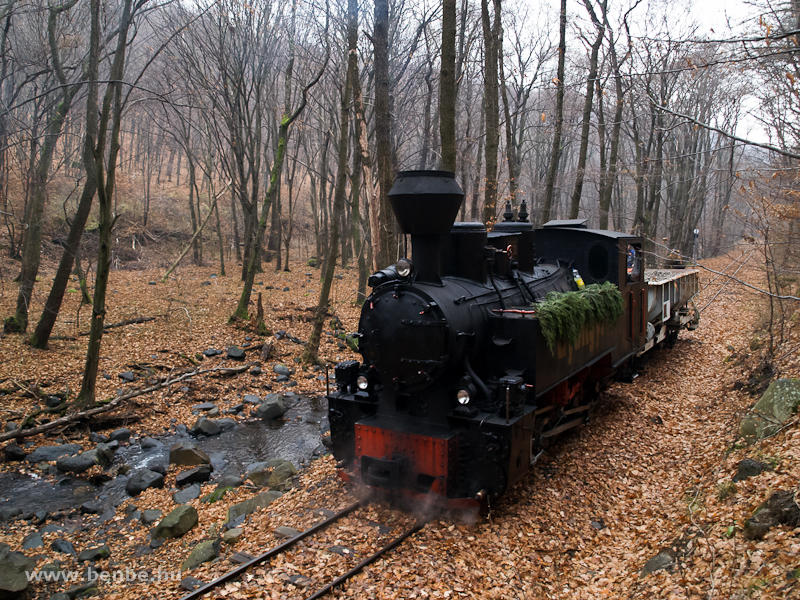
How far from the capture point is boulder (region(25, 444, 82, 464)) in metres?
8.66

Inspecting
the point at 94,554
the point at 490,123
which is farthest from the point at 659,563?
the point at 490,123

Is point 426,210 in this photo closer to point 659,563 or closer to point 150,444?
point 659,563

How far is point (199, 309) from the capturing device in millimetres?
17750

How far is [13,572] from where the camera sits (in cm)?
537

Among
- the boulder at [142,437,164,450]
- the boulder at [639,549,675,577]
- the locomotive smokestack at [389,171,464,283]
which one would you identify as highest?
the locomotive smokestack at [389,171,464,283]

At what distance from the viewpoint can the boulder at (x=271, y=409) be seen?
444 inches

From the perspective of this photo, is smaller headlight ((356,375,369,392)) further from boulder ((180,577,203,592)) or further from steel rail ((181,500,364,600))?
boulder ((180,577,203,592))

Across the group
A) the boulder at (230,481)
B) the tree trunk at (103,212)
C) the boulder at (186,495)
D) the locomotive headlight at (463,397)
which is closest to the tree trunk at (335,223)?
the tree trunk at (103,212)

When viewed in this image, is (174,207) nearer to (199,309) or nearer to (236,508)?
(199,309)

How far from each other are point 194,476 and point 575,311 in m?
6.19

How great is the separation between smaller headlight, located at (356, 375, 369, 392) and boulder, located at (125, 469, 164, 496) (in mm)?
3661

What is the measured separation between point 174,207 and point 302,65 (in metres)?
15.3

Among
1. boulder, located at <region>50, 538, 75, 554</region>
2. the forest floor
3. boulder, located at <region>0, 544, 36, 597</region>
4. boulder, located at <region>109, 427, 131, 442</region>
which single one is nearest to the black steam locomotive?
the forest floor

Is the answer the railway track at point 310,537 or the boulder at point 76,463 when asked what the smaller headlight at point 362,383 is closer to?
the railway track at point 310,537
